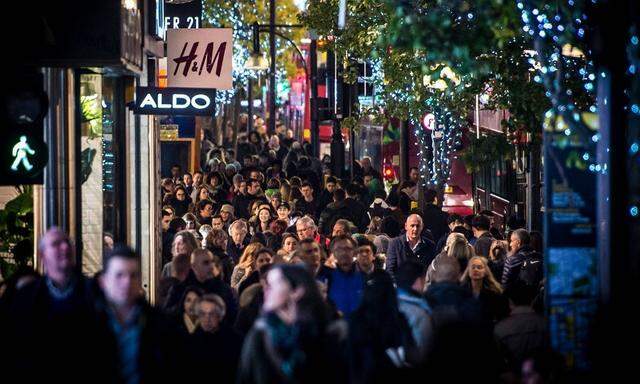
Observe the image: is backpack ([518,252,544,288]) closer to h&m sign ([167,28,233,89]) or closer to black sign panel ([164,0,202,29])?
h&m sign ([167,28,233,89])

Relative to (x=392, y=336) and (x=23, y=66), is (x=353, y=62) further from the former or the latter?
(x=392, y=336)

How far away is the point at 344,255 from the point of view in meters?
13.3

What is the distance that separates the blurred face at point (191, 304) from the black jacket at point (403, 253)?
21.8 ft

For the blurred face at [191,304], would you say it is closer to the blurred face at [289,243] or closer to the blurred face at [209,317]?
the blurred face at [209,317]

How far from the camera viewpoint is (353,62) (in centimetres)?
2773

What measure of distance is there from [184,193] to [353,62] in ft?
14.2

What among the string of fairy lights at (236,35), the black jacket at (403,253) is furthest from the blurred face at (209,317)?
the string of fairy lights at (236,35)

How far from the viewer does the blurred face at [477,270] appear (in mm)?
13547

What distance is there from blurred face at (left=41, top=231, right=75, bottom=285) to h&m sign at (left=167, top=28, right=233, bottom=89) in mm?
9758

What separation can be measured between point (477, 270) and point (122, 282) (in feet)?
17.1

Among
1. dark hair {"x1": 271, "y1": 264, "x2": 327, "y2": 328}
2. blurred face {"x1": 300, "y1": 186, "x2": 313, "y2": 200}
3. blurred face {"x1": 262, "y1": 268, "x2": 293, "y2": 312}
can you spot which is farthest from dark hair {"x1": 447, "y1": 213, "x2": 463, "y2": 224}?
blurred face {"x1": 262, "y1": 268, "x2": 293, "y2": 312}

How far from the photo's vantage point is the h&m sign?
19594mm

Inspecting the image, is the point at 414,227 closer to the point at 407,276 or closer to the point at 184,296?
the point at 407,276

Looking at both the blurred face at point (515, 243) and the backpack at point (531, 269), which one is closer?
the backpack at point (531, 269)
